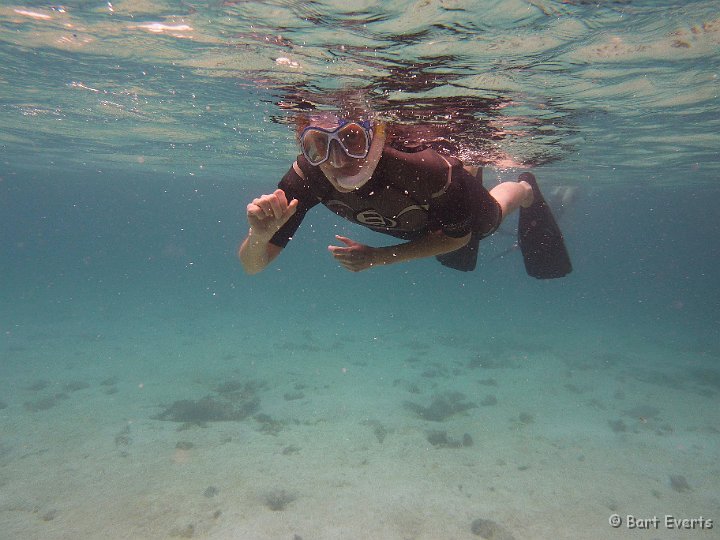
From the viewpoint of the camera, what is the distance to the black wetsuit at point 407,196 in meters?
4.34

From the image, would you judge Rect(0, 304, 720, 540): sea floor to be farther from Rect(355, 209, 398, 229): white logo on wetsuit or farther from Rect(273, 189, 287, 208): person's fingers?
Rect(273, 189, 287, 208): person's fingers

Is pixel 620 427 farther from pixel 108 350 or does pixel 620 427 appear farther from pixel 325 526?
pixel 108 350

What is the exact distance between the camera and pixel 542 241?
7.76 m

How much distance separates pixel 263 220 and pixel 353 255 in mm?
1032

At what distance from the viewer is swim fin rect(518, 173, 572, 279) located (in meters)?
7.68

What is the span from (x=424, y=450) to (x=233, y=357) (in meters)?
13.7

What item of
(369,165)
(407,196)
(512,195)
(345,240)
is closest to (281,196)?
(345,240)

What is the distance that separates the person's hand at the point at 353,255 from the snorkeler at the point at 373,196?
10 mm

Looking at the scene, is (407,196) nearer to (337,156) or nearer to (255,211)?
(337,156)

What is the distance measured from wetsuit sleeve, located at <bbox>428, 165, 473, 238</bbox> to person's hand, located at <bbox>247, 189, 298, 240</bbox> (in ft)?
5.81

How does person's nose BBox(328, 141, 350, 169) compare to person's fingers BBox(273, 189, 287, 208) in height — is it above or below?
above

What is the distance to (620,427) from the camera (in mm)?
12859

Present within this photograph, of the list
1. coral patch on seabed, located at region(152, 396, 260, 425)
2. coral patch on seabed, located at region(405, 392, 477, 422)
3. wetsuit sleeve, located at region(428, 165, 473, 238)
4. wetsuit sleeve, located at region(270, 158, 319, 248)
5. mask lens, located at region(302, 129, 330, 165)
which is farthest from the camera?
coral patch on seabed, located at region(405, 392, 477, 422)

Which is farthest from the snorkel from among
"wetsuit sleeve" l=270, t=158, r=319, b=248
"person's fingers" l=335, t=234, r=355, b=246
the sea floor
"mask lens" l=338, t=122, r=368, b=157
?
the sea floor
